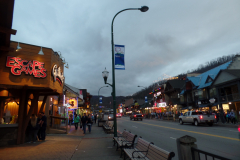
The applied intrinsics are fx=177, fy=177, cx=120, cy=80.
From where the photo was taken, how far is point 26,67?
992 cm

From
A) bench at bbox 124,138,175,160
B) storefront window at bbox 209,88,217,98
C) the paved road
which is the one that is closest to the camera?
bench at bbox 124,138,175,160

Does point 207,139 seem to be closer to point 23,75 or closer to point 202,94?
point 23,75

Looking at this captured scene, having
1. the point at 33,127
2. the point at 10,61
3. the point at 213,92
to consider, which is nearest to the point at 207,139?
the point at 33,127

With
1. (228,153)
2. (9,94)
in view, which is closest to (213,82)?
(228,153)

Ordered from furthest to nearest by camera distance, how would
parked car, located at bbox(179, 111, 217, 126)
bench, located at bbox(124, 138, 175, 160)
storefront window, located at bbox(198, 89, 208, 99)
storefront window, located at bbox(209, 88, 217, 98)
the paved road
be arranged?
storefront window, located at bbox(198, 89, 208, 99) → storefront window, located at bbox(209, 88, 217, 98) → parked car, located at bbox(179, 111, 217, 126) → the paved road → bench, located at bbox(124, 138, 175, 160)

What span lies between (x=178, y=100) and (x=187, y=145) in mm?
44961

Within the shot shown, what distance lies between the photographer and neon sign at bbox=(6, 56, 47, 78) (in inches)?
374

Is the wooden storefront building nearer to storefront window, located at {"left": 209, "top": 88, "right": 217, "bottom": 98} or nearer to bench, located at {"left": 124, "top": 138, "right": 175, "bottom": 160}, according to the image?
bench, located at {"left": 124, "top": 138, "right": 175, "bottom": 160}

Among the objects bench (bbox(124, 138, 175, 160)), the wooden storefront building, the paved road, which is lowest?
the paved road

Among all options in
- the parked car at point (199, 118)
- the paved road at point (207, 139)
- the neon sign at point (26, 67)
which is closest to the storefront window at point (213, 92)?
the parked car at point (199, 118)

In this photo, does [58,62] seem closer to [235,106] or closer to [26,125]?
[26,125]

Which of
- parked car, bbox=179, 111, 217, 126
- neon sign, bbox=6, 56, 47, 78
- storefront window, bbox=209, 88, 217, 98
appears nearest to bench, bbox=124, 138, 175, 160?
neon sign, bbox=6, 56, 47, 78

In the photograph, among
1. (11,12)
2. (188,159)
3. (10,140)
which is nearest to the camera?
(188,159)

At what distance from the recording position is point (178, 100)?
46.8 m
